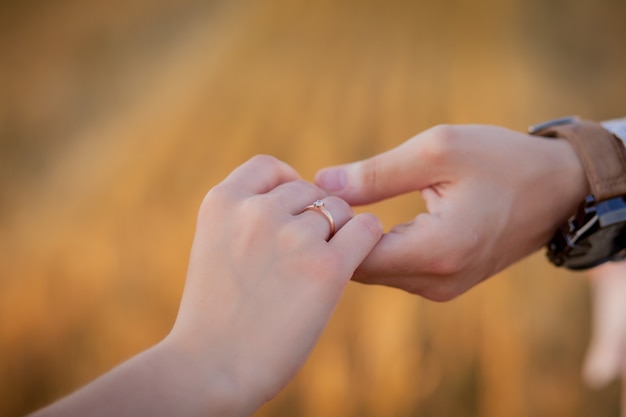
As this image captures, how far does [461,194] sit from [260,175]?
0.40 meters

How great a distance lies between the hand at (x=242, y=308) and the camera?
2.35 feet

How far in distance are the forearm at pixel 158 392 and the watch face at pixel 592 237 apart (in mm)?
844

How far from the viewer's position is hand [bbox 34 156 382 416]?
0.72 m

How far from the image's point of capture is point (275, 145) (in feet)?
8.46

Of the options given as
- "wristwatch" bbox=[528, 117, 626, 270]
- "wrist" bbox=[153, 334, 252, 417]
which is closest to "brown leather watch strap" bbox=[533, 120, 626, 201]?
"wristwatch" bbox=[528, 117, 626, 270]

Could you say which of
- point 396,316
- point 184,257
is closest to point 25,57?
point 184,257

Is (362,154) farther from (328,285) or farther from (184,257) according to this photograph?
(328,285)

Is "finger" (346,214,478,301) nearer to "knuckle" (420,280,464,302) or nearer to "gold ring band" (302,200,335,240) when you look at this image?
"knuckle" (420,280,464,302)

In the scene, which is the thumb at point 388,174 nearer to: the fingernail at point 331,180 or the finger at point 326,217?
the fingernail at point 331,180

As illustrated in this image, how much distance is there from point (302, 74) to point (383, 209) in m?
0.69

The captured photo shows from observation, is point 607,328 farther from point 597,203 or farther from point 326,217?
point 326,217

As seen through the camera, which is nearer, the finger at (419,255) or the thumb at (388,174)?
the finger at (419,255)

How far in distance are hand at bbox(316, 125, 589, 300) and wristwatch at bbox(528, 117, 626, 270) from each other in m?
0.03

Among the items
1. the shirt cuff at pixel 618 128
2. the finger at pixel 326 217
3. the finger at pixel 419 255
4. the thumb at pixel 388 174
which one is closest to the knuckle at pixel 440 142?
the thumb at pixel 388 174
